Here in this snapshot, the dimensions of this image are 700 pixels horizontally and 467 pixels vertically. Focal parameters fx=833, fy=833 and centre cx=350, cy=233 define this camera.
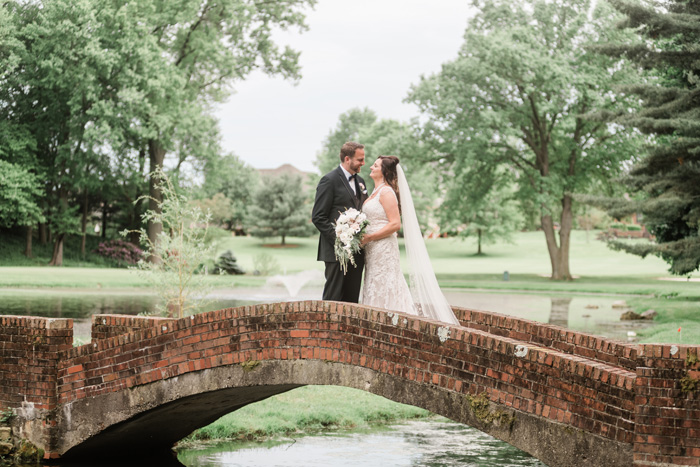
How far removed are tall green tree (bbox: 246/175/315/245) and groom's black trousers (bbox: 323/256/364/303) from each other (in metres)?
63.0

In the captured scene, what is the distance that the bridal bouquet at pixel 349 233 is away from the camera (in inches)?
340

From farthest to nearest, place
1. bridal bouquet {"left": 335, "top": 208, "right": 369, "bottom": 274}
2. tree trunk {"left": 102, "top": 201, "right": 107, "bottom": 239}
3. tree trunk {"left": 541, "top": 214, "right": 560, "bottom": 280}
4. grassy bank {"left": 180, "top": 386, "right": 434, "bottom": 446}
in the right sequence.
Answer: tree trunk {"left": 102, "top": 201, "right": 107, "bottom": 239}
tree trunk {"left": 541, "top": 214, "right": 560, "bottom": 280}
grassy bank {"left": 180, "top": 386, "right": 434, "bottom": 446}
bridal bouquet {"left": 335, "top": 208, "right": 369, "bottom": 274}

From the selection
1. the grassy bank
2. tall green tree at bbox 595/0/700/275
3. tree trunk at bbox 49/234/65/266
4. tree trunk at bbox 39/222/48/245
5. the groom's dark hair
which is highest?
tall green tree at bbox 595/0/700/275

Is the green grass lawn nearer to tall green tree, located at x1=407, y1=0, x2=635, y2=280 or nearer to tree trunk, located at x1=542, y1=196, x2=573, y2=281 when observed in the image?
tree trunk, located at x1=542, y1=196, x2=573, y2=281

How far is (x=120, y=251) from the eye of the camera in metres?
45.1

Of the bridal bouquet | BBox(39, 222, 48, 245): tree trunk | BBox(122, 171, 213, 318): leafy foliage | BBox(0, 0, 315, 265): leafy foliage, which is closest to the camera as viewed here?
the bridal bouquet

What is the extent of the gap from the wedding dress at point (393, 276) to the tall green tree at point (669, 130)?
11934 mm

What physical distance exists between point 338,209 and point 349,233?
57 centimetres

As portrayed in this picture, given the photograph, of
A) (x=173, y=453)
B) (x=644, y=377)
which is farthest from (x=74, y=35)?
(x=644, y=377)

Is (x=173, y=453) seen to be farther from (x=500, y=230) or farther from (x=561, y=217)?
(x=500, y=230)

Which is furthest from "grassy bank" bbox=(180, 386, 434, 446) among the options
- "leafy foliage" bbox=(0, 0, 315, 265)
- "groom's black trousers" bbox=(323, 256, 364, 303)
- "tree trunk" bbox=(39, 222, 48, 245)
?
"tree trunk" bbox=(39, 222, 48, 245)

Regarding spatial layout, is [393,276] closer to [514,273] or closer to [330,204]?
[330,204]

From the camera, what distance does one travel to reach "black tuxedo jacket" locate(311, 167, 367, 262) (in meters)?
8.94

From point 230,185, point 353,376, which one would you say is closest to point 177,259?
point 353,376
